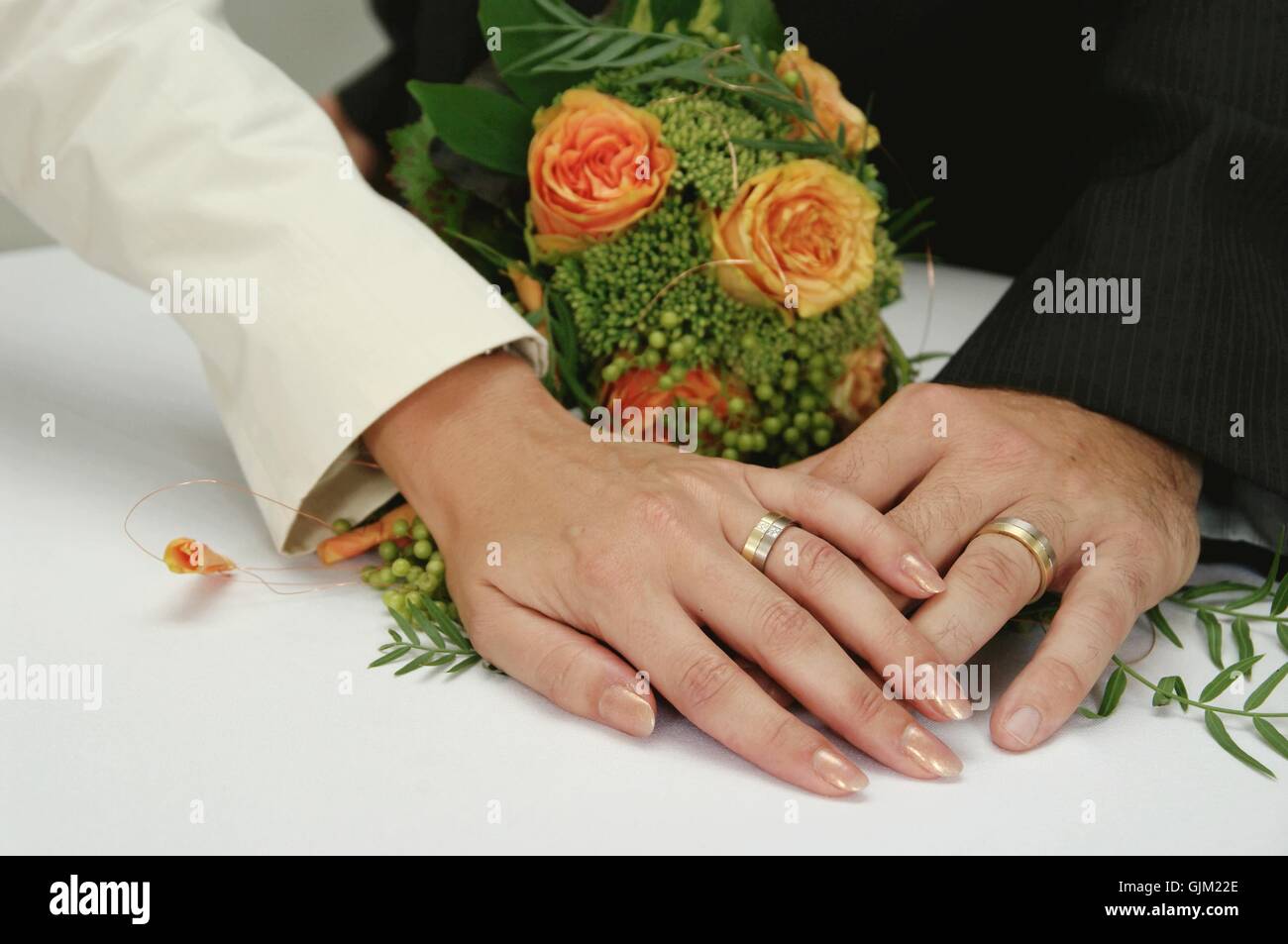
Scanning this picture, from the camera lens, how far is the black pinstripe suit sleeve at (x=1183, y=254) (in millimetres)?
876

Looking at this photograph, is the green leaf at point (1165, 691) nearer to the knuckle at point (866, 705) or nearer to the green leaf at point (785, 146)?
the knuckle at point (866, 705)

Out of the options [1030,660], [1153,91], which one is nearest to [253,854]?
[1030,660]

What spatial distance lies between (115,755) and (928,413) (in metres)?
0.57

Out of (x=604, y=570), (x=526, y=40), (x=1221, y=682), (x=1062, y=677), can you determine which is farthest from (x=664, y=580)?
(x=526, y=40)

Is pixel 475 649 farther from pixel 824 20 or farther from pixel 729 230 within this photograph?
pixel 824 20

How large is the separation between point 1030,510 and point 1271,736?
20 centimetres

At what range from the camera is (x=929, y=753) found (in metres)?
0.67

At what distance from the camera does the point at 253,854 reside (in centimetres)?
61

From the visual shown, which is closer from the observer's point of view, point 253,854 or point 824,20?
point 253,854

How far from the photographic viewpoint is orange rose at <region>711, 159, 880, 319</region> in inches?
34.0

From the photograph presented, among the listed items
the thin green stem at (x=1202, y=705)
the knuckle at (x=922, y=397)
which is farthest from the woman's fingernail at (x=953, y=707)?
the knuckle at (x=922, y=397)

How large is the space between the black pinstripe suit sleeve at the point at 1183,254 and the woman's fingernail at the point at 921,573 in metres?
0.21

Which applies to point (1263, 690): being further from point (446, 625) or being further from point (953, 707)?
point (446, 625)

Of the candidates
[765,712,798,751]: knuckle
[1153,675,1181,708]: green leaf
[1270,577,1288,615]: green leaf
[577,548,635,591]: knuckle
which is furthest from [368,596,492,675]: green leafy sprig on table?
[1270,577,1288,615]: green leaf
